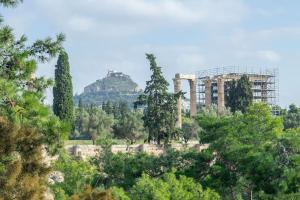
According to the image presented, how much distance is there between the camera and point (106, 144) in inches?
1063

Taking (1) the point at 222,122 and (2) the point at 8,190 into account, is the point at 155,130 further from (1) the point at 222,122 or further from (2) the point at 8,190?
(2) the point at 8,190

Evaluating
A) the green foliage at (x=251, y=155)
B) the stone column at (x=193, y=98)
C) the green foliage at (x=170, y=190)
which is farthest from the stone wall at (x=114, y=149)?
the stone column at (x=193, y=98)

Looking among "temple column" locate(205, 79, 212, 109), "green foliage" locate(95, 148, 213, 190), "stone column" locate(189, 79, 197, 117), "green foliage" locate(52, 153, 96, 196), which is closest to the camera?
"green foliage" locate(95, 148, 213, 190)

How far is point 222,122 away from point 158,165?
2741 mm

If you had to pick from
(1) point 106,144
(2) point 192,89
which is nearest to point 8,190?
(1) point 106,144

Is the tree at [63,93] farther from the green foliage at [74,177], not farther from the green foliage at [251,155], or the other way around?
the green foliage at [251,155]

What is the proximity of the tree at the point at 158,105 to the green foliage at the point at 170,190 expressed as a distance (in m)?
13.7

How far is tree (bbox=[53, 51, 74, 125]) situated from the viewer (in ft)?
128

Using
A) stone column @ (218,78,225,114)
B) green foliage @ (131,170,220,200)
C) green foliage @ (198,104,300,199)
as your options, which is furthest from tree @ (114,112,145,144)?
green foliage @ (131,170,220,200)

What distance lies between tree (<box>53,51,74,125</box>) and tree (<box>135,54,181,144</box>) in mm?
6418

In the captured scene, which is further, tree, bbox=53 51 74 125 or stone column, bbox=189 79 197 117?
stone column, bbox=189 79 197 117

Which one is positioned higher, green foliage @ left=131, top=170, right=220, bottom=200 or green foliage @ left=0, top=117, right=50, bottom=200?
green foliage @ left=0, top=117, right=50, bottom=200

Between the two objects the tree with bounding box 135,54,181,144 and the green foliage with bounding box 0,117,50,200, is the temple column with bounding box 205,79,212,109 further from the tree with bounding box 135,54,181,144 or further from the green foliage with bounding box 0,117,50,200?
the green foliage with bounding box 0,117,50,200

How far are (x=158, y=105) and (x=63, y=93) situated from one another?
7.77m
